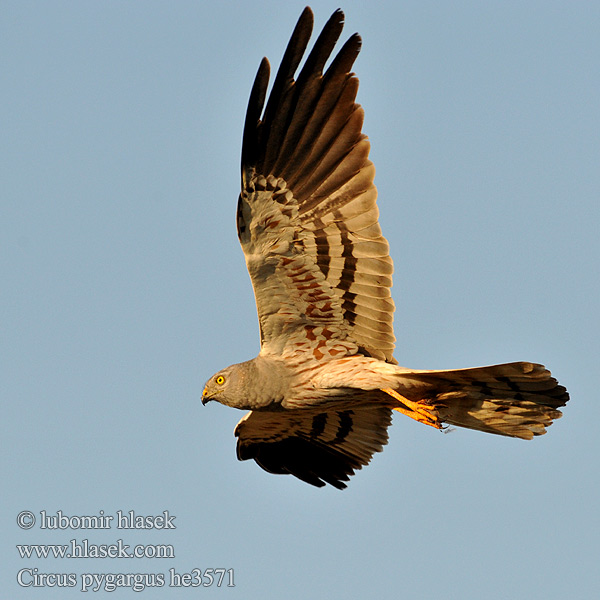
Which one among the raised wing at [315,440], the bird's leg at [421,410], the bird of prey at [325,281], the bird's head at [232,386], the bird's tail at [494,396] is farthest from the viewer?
the raised wing at [315,440]

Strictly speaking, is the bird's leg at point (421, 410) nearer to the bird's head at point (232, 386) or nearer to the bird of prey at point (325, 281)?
the bird of prey at point (325, 281)

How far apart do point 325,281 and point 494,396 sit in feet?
7.00

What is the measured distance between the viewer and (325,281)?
1009cm

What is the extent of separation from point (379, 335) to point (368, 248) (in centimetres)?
102

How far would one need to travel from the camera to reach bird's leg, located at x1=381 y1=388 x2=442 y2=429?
9.70 meters

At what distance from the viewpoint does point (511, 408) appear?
31.1 ft

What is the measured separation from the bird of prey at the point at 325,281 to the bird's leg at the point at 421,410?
0.01 m

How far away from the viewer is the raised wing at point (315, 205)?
30.5 feet

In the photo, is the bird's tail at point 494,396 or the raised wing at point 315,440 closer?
the bird's tail at point 494,396

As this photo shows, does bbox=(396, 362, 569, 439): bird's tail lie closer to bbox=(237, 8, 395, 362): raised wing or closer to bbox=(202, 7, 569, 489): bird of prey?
bbox=(202, 7, 569, 489): bird of prey

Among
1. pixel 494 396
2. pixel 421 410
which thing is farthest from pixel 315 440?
pixel 494 396

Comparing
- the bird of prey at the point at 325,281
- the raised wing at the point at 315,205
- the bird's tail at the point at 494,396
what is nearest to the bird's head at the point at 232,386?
the bird of prey at the point at 325,281

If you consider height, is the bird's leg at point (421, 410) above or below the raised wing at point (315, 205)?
below

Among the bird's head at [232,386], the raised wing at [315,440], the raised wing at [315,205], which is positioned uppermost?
the raised wing at [315,205]
